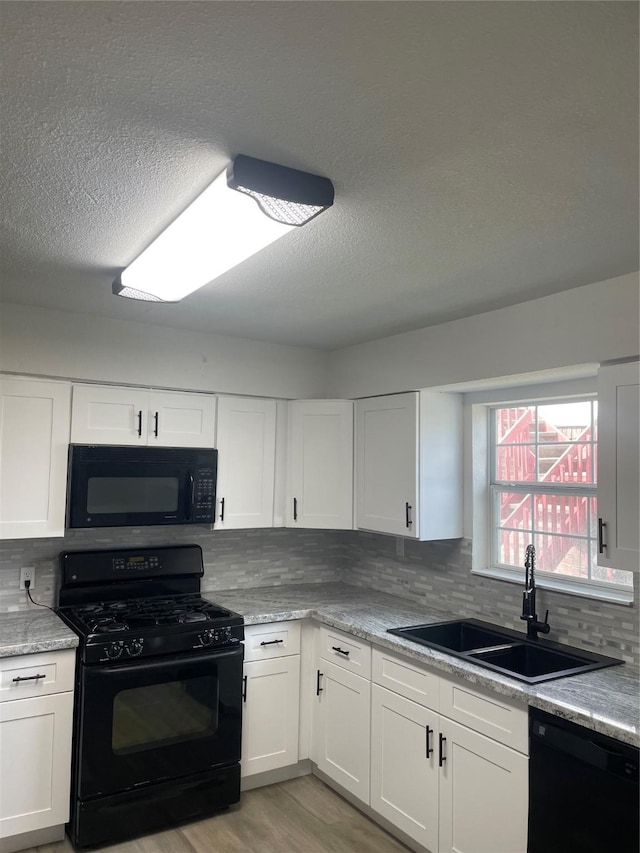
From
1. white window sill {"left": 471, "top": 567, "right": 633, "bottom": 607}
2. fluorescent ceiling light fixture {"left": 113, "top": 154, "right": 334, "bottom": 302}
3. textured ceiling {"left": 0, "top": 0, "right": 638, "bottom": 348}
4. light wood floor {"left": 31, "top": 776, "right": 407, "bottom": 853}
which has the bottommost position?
light wood floor {"left": 31, "top": 776, "right": 407, "bottom": 853}

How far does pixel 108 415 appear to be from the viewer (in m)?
3.28

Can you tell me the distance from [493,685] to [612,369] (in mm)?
1222

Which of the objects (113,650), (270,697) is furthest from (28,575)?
(270,697)

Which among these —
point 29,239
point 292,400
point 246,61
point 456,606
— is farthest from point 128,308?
point 456,606

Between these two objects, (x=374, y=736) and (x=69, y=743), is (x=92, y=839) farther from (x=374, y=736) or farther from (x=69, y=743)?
(x=374, y=736)

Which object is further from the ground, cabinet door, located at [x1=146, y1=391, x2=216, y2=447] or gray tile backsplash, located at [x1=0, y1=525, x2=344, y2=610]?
cabinet door, located at [x1=146, y1=391, x2=216, y2=447]

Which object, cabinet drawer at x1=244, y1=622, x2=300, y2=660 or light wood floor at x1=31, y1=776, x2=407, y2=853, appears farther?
cabinet drawer at x1=244, y1=622, x2=300, y2=660

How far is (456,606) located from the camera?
11.2ft

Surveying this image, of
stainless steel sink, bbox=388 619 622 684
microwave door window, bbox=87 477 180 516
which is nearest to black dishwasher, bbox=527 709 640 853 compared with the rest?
stainless steel sink, bbox=388 619 622 684

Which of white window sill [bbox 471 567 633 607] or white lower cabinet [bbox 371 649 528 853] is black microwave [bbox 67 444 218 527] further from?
white window sill [bbox 471 567 633 607]

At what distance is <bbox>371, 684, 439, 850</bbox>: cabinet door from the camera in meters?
2.62

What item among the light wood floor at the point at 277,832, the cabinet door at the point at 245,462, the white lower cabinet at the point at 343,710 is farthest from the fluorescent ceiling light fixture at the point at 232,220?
the light wood floor at the point at 277,832

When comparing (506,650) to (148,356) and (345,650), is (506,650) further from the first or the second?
(148,356)

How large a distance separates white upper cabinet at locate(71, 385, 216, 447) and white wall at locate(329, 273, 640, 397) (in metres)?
0.90
